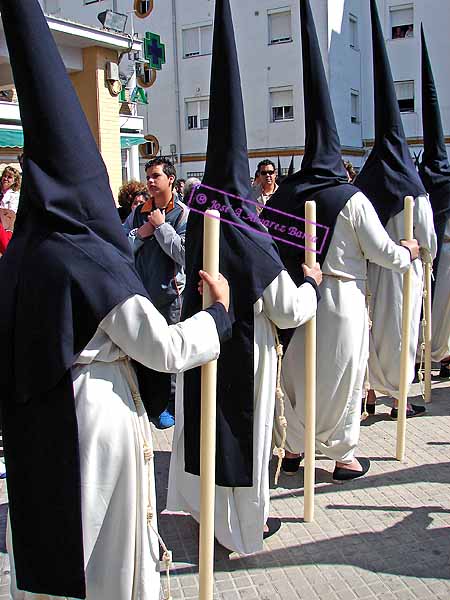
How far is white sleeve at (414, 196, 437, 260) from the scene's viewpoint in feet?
17.8

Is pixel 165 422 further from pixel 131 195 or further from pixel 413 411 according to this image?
pixel 131 195

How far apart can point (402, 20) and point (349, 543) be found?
25946 millimetres

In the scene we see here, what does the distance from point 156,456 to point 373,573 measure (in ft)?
7.13

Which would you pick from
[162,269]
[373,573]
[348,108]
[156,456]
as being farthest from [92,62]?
[348,108]

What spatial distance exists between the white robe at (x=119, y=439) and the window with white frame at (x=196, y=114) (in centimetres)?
2589

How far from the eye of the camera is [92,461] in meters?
2.47

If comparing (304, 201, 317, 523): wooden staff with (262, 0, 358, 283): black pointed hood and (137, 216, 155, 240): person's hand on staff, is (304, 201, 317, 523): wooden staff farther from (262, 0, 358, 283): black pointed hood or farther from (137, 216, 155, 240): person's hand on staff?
(137, 216, 155, 240): person's hand on staff

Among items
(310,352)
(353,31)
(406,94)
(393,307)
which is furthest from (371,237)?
(353,31)

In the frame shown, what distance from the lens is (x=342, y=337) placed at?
4449 millimetres

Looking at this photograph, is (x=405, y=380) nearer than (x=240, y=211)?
No

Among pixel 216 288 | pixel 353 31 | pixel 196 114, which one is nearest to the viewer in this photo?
pixel 216 288

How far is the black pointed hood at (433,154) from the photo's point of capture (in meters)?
6.50

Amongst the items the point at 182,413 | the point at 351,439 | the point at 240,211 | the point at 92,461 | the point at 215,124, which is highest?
the point at 215,124

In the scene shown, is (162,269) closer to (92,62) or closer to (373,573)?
(373,573)
